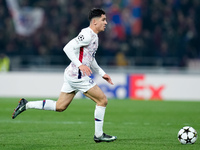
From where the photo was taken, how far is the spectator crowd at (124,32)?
64.2 ft

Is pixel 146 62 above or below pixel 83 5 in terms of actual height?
below

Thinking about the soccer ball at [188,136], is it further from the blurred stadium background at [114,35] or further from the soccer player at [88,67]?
the blurred stadium background at [114,35]

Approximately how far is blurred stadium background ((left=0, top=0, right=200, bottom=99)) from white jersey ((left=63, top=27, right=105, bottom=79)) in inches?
467

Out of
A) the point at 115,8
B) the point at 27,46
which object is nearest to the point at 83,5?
the point at 115,8

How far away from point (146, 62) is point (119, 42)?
162 centimetres

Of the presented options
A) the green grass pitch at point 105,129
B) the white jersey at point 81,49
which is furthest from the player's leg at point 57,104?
the green grass pitch at point 105,129

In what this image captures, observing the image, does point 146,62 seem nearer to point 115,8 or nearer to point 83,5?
point 115,8

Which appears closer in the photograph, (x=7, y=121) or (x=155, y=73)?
(x=7, y=121)

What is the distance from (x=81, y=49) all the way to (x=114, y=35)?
13192 millimetres

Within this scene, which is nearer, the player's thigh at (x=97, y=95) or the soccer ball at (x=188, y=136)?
the soccer ball at (x=188, y=136)

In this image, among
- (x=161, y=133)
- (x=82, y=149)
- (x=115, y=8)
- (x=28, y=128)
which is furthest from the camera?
(x=115, y=8)

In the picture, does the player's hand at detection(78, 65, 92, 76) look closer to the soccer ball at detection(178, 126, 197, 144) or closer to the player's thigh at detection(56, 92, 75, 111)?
the player's thigh at detection(56, 92, 75, 111)

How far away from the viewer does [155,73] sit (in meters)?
18.7

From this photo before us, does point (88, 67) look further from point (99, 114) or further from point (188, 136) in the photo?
point (188, 136)
